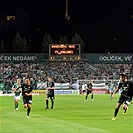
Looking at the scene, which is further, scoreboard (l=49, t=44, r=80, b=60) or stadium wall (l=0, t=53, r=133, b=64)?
stadium wall (l=0, t=53, r=133, b=64)

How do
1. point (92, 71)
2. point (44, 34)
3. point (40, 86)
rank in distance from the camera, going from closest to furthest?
point (40, 86), point (92, 71), point (44, 34)

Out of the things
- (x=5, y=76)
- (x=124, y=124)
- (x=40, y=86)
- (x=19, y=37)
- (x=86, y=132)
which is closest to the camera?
(x=86, y=132)

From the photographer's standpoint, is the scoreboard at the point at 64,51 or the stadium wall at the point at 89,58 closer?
the scoreboard at the point at 64,51

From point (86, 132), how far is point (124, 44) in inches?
5386

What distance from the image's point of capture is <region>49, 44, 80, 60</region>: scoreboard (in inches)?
3113

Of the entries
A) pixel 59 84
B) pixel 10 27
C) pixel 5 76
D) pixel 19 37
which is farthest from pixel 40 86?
pixel 10 27

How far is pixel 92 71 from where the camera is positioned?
317 ft

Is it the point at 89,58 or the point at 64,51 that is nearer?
the point at 64,51

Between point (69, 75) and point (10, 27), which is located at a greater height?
point (10, 27)

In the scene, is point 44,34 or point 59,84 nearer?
point 59,84

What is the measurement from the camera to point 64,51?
79250mm

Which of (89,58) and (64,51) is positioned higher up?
(64,51)

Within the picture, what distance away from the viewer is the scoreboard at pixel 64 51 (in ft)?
259

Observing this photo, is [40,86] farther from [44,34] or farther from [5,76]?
[44,34]
